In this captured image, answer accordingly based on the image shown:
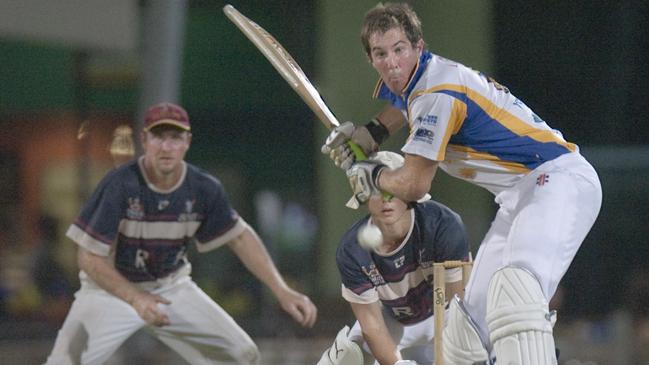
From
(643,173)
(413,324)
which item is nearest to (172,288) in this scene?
(413,324)

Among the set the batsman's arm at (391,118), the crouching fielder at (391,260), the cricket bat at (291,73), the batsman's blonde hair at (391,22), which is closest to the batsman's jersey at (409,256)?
the crouching fielder at (391,260)

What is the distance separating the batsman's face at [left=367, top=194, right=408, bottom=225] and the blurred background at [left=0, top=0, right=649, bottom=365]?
Result: 15.6 ft

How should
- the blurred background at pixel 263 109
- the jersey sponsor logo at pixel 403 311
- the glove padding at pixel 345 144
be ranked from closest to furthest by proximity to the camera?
the glove padding at pixel 345 144, the jersey sponsor logo at pixel 403 311, the blurred background at pixel 263 109

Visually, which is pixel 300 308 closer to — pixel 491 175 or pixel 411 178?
pixel 491 175

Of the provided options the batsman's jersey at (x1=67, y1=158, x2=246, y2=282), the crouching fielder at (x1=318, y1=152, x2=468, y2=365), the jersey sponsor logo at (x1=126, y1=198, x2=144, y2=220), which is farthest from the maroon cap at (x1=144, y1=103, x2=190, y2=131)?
the crouching fielder at (x1=318, y1=152, x2=468, y2=365)

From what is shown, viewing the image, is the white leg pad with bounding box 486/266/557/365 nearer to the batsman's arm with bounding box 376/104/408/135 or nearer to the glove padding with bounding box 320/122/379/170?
the glove padding with bounding box 320/122/379/170

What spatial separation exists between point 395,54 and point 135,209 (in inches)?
93.1

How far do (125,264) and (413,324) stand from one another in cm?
171

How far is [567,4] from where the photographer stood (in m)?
13.9

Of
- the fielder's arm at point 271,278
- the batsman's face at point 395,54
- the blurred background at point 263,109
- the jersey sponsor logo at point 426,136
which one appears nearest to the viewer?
the jersey sponsor logo at point 426,136

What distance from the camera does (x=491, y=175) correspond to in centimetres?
587

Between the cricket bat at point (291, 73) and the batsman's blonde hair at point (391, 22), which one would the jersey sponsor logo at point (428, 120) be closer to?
the batsman's blonde hair at point (391, 22)

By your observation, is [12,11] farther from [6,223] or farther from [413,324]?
[413,324]

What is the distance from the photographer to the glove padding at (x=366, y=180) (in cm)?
574
